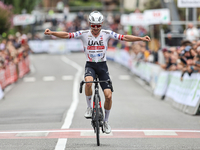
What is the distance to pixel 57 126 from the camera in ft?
36.7

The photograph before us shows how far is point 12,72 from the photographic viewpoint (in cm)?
2462

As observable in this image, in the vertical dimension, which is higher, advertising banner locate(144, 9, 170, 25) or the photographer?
advertising banner locate(144, 9, 170, 25)

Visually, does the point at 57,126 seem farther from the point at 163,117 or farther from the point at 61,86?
the point at 61,86

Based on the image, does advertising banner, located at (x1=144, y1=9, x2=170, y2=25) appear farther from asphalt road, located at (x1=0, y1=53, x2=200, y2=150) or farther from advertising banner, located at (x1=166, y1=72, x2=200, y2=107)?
advertising banner, located at (x1=166, y1=72, x2=200, y2=107)

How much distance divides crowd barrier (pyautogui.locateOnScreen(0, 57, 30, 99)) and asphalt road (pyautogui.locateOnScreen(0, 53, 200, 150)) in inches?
22.3

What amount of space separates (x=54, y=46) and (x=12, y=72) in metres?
27.7

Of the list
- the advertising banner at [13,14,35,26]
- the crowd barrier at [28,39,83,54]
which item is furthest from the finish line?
the crowd barrier at [28,39,83,54]

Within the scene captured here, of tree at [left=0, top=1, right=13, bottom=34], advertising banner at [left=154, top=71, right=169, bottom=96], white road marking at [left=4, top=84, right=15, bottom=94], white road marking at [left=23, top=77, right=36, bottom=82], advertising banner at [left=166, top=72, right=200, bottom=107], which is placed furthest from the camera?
tree at [left=0, top=1, right=13, bottom=34]

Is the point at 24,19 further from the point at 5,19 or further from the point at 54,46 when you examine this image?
the point at 54,46

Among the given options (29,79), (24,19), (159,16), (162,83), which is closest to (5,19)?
(29,79)

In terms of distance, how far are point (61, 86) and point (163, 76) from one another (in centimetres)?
638

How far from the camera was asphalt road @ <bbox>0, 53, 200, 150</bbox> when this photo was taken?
8.98 m

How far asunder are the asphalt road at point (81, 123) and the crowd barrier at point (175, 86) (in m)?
0.31

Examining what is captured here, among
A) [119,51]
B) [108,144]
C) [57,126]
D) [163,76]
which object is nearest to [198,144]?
[108,144]
